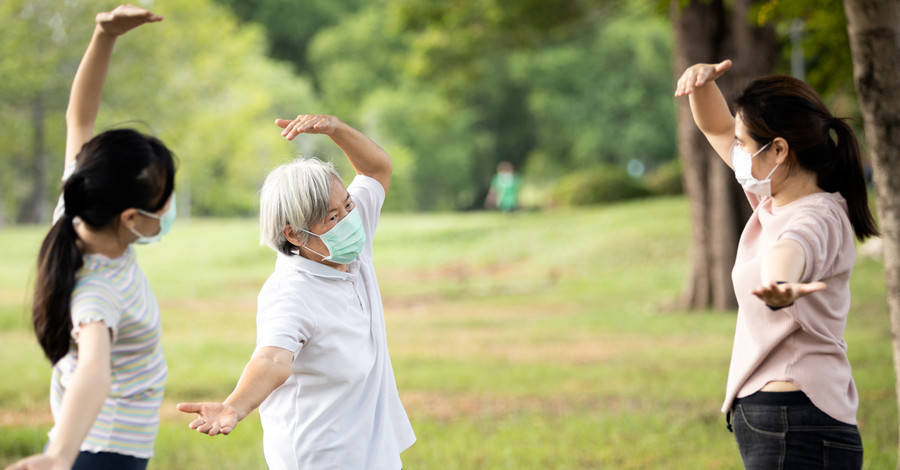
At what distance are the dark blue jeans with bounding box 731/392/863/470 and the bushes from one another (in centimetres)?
2895

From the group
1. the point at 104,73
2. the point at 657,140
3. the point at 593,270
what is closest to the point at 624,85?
the point at 657,140

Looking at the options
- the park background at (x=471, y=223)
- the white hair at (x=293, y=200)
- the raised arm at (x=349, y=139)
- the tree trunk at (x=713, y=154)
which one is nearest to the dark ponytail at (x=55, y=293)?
the white hair at (x=293, y=200)

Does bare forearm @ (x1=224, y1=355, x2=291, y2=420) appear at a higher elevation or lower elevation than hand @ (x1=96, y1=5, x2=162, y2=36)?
lower

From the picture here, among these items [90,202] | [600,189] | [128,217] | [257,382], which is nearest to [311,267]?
[257,382]

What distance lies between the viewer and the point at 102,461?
10.1ft

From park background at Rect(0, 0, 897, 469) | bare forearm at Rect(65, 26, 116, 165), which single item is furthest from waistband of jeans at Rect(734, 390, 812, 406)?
park background at Rect(0, 0, 897, 469)

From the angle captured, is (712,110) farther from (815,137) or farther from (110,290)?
(110,290)

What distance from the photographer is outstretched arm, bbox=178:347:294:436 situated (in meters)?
2.61

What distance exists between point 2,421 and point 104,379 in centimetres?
564

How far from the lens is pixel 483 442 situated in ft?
22.9

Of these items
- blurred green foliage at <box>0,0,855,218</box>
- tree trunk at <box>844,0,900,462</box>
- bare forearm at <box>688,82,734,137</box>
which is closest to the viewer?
bare forearm at <box>688,82,734,137</box>

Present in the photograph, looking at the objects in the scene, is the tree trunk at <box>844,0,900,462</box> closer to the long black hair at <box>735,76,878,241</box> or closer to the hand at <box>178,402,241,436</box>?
the long black hair at <box>735,76,878,241</box>

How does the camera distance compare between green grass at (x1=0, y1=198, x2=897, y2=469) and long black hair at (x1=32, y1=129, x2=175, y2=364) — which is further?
green grass at (x1=0, y1=198, x2=897, y2=469)

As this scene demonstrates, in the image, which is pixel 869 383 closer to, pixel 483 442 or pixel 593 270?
pixel 483 442
